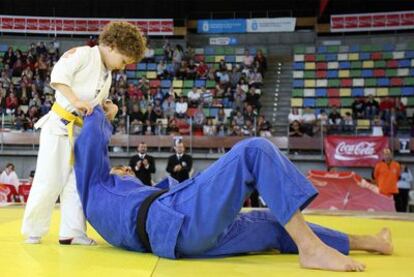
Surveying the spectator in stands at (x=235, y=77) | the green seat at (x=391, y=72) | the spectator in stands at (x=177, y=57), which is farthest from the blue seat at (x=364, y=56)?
the spectator in stands at (x=177, y=57)

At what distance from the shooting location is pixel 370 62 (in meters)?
16.7

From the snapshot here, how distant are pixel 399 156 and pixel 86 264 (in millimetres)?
10915

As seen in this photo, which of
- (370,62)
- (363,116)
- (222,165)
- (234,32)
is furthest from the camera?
(234,32)

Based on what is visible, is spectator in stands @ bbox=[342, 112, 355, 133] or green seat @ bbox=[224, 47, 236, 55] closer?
spectator in stands @ bbox=[342, 112, 355, 133]

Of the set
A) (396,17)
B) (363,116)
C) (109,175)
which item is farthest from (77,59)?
(396,17)

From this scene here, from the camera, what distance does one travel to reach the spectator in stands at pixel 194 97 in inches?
580

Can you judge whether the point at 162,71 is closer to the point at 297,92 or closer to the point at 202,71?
the point at 202,71

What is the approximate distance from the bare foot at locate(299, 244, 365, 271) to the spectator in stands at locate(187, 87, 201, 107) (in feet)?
41.4

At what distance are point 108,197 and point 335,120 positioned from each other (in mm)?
10911

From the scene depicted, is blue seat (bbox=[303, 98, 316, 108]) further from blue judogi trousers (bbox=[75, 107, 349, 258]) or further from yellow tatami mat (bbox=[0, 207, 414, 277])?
blue judogi trousers (bbox=[75, 107, 349, 258])

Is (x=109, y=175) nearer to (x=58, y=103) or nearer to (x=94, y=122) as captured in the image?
(x=94, y=122)

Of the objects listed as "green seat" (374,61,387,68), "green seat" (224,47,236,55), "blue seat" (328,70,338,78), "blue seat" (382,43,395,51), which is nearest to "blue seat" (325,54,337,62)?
"blue seat" (328,70,338,78)

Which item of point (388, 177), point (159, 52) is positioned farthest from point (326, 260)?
point (159, 52)

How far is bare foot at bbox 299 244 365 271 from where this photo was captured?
2096 millimetres
